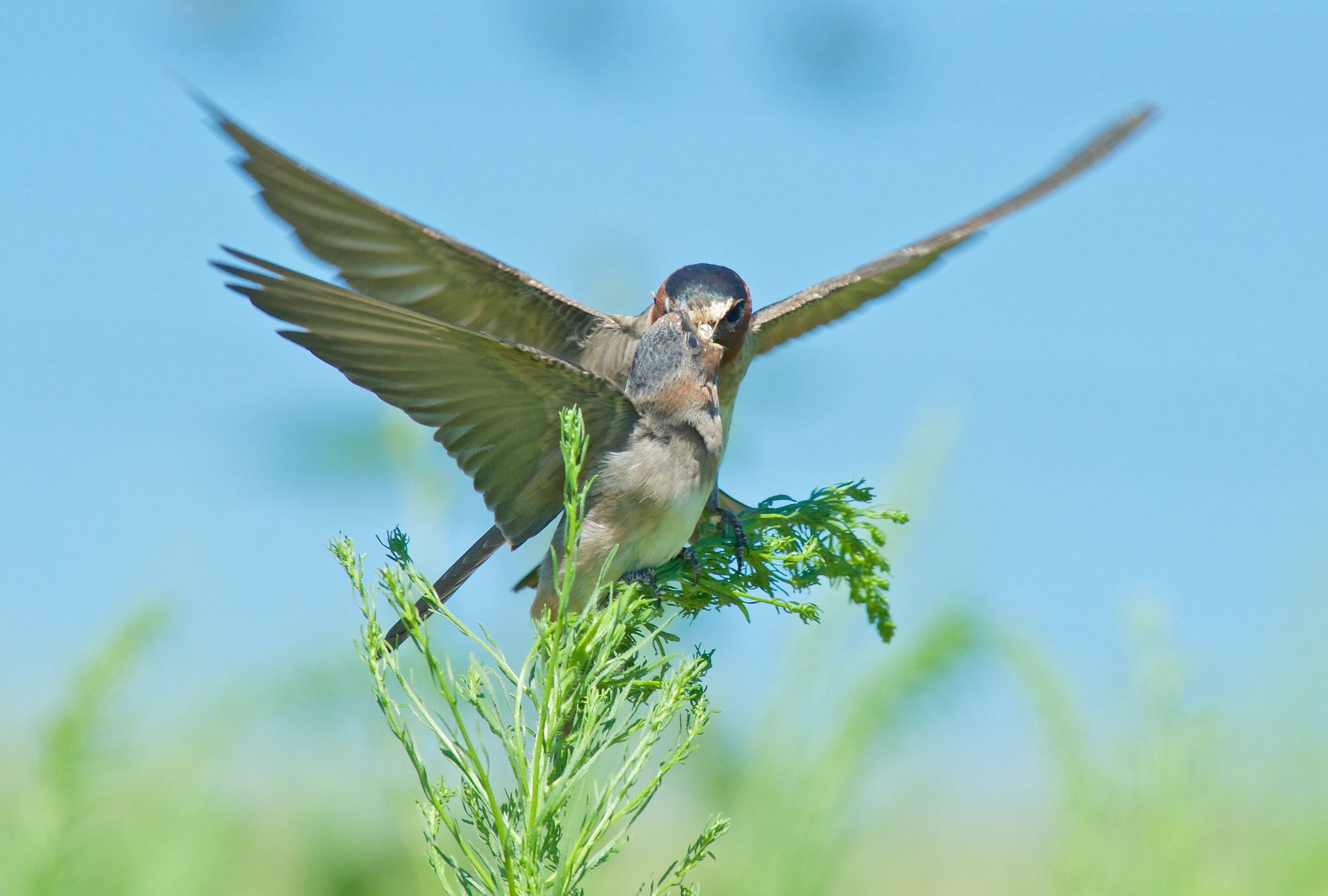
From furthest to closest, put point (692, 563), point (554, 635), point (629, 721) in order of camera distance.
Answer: point (692, 563) → point (629, 721) → point (554, 635)

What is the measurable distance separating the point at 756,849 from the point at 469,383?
4.09 feet

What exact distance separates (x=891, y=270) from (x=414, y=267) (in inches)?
52.9

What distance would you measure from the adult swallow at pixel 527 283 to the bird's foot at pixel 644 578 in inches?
14.3

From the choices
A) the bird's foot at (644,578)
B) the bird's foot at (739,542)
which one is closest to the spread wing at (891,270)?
the bird's foot at (739,542)

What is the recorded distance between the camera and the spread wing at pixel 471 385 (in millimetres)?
2289

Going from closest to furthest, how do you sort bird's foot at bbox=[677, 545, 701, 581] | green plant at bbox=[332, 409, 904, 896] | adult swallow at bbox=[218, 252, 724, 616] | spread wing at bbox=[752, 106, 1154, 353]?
green plant at bbox=[332, 409, 904, 896], bird's foot at bbox=[677, 545, 701, 581], adult swallow at bbox=[218, 252, 724, 616], spread wing at bbox=[752, 106, 1154, 353]

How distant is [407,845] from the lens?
2.91 metres

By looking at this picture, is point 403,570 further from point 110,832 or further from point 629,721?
point 110,832

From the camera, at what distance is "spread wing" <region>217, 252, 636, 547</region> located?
2289 mm

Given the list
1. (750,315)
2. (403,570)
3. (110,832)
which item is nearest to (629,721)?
(403,570)

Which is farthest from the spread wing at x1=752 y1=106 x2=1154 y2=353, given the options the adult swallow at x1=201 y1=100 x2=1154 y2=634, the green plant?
the green plant

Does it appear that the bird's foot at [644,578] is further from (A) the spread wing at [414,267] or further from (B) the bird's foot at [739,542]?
(A) the spread wing at [414,267]

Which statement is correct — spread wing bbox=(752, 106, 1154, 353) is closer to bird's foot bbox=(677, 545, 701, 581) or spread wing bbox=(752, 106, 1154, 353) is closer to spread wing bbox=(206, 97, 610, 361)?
spread wing bbox=(206, 97, 610, 361)

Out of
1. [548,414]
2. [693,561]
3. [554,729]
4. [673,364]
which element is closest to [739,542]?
[693,561]
